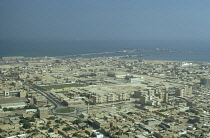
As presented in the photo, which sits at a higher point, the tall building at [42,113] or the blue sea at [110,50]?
the blue sea at [110,50]

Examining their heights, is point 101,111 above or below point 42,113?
below

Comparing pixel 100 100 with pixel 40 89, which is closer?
pixel 100 100

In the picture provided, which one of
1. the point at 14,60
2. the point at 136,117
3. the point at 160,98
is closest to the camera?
the point at 136,117

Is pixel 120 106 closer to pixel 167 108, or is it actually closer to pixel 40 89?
pixel 167 108

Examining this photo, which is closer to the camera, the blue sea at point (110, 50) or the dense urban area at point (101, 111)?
the dense urban area at point (101, 111)

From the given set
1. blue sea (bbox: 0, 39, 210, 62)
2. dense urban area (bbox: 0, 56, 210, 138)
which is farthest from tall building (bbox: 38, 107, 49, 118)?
blue sea (bbox: 0, 39, 210, 62)

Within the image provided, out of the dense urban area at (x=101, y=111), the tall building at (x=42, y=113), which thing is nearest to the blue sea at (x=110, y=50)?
the dense urban area at (x=101, y=111)

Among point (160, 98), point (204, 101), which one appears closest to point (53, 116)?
point (160, 98)

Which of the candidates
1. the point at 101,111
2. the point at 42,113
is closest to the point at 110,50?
the point at 101,111

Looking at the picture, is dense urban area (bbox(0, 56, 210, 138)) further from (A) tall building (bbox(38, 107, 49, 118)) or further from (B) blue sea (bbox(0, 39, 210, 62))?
(B) blue sea (bbox(0, 39, 210, 62))

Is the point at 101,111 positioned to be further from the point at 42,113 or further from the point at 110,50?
the point at 110,50

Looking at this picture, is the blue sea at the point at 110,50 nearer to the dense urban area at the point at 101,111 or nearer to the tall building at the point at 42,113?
the dense urban area at the point at 101,111
